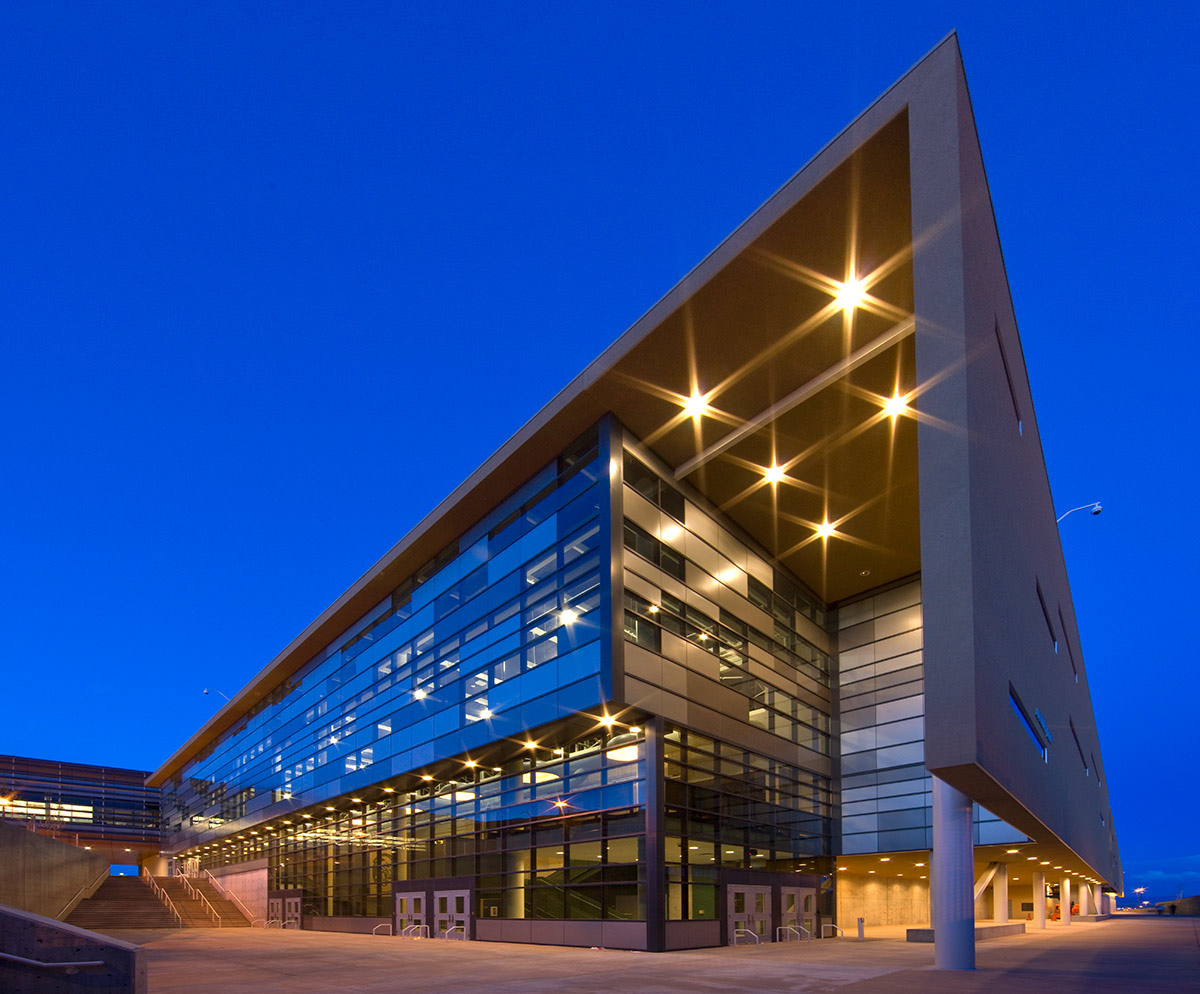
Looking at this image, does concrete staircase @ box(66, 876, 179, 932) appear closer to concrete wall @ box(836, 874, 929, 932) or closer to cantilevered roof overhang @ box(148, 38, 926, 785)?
cantilevered roof overhang @ box(148, 38, 926, 785)

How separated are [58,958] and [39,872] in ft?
96.0

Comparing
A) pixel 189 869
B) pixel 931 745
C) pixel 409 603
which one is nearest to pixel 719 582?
pixel 409 603

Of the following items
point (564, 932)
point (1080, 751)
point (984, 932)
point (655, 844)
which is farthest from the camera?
point (1080, 751)

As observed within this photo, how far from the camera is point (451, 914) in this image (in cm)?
2941

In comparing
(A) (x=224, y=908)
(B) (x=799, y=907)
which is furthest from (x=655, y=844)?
(A) (x=224, y=908)

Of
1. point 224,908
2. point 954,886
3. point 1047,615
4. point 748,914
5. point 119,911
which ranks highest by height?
point 1047,615

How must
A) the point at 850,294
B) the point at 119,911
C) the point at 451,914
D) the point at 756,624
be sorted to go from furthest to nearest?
the point at 119,911, the point at 756,624, the point at 451,914, the point at 850,294

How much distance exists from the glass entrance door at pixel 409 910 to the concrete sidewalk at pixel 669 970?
5270mm

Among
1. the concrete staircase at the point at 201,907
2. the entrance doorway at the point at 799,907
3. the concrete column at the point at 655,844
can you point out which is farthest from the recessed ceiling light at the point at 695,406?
the concrete staircase at the point at 201,907

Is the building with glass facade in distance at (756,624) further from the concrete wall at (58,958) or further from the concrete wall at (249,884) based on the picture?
the concrete wall at (58,958)

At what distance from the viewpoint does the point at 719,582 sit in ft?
93.7

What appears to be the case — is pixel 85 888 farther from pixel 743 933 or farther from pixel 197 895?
pixel 743 933

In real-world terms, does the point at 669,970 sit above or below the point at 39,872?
above

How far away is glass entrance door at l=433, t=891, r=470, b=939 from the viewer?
93.5 ft
